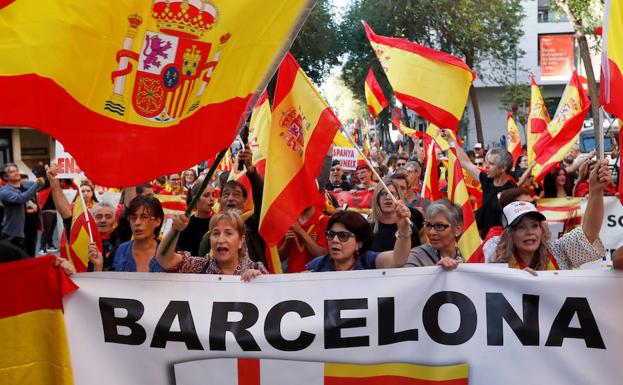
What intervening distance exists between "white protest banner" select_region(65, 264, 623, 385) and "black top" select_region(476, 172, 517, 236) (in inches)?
142

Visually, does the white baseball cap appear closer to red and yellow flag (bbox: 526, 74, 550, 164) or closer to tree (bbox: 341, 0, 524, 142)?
red and yellow flag (bbox: 526, 74, 550, 164)

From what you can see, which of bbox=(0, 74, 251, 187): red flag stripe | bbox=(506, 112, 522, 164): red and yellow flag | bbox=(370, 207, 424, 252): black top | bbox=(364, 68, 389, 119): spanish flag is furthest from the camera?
bbox=(364, 68, 389, 119): spanish flag

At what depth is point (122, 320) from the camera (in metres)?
4.32

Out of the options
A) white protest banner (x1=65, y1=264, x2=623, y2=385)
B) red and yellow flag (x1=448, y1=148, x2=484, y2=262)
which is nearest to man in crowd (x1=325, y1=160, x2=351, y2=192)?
red and yellow flag (x1=448, y1=148, x2=484, y2=262)

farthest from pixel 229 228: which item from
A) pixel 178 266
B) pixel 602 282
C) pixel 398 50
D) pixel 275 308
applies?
pixel 398 50

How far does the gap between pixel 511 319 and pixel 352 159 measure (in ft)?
27.4

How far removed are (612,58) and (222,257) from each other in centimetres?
235

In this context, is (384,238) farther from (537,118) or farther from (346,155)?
(537,118)

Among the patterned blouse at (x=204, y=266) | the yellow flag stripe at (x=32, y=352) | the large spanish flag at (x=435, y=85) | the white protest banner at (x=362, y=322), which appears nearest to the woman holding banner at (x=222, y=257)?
the patterned blouse at (x=204, y=266)

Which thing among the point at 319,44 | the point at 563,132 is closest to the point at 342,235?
the point at 563,132

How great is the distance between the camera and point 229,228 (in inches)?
192

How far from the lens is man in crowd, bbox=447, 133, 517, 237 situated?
26.0 ft

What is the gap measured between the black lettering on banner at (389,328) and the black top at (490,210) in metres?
3.73

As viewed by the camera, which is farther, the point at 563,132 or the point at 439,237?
the point at 563,132
